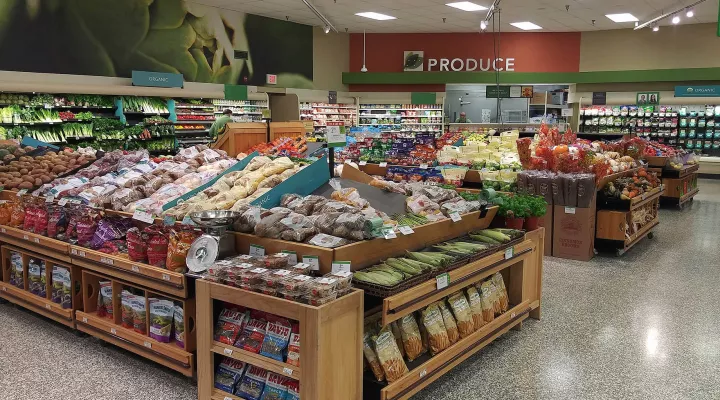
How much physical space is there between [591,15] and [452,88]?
206 inches

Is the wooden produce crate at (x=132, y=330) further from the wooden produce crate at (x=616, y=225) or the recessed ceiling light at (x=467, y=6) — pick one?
the recessed ceiling light at (x=467, y=6)

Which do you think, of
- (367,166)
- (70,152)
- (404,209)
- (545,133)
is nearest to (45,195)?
(70,152)

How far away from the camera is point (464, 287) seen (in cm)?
373

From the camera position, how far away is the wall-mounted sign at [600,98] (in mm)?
16391

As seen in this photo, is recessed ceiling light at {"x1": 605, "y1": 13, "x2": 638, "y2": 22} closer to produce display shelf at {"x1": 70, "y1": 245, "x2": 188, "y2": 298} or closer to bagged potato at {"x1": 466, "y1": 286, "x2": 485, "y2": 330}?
bagged potato at {"x1": 466, "y1": 286, "x2": 485, "y2": 330}

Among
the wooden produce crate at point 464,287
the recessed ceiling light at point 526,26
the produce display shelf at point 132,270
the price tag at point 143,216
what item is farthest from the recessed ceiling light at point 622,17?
the produce display shelf at point 132,270

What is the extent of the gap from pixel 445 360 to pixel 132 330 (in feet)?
6.57

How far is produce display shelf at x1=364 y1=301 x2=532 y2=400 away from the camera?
293cm

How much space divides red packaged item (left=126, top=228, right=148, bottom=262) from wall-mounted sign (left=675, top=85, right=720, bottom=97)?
52.8 feet

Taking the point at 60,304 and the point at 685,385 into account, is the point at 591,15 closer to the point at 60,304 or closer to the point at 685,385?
the point at 685,385

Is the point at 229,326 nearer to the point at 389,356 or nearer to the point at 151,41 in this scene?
the point at 389,356

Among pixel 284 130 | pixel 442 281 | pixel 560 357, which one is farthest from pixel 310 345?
pixel 284 130

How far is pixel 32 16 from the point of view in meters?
10.3

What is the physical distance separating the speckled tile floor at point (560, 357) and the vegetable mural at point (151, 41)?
24.0 feet
